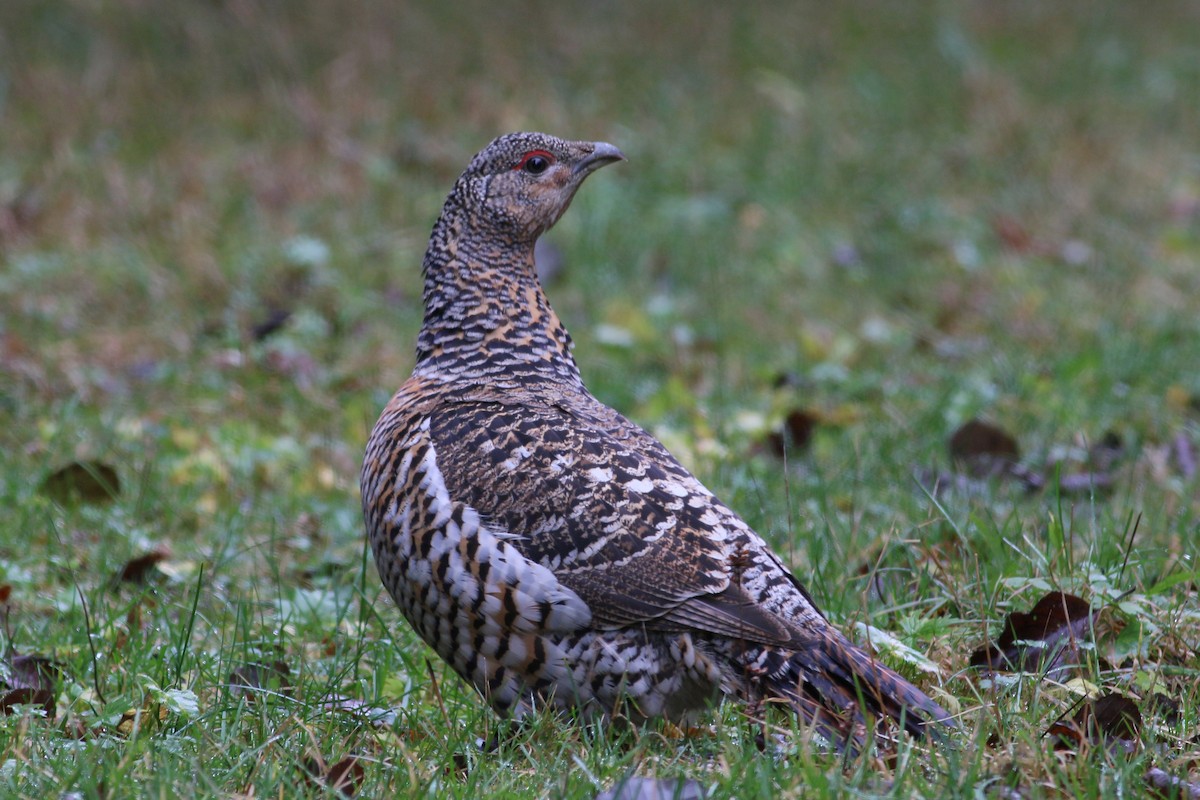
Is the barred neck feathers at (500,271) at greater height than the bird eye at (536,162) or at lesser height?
lesser

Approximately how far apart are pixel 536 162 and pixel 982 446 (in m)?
2.37

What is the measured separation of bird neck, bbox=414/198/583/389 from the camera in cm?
418

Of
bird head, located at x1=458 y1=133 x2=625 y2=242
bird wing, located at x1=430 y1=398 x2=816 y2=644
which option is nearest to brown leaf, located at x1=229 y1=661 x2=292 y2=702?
bird wing, located at x1=430 y1=398 x2=816 y2=644

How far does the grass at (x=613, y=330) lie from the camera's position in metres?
3.50

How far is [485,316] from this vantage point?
4.25 meters

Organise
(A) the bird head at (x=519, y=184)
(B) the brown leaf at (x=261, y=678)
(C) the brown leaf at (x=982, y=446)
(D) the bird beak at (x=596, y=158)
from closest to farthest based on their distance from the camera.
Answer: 1. (B) the brown leaf at (x=261, y=678)
2. (A) the bird head at (x=519, y=184)
3. (D) the bird beak at (x=596, y=158)
4. (C) the brown leaf at (x=982, y=446)

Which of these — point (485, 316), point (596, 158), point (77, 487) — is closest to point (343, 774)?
point (485, 316)

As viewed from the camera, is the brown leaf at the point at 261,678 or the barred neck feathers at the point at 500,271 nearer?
the brown leaf at the point at 261,678

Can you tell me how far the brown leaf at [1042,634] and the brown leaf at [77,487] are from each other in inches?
124

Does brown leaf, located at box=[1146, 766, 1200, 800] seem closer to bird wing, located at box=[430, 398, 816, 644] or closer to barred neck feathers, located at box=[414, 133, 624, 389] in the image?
bird wing, located at box=[430, 398, 816, 644]

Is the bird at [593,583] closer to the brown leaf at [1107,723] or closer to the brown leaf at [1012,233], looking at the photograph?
the brown leaf at [1107,723]

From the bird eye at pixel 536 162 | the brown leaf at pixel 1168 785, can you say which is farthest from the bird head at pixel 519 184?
the brown leaf at pixel 1168 785

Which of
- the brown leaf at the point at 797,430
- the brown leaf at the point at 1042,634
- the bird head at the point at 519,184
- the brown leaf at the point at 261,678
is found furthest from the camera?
the brown leaf at the point at 797,430

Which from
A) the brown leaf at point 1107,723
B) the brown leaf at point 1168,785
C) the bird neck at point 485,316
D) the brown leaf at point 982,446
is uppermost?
the bird neck at point 485,316
